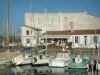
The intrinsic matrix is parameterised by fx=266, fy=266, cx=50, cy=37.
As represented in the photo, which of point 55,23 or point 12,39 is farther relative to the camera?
point 12,39

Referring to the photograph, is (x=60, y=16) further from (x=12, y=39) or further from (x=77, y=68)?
(x=77, y=68)

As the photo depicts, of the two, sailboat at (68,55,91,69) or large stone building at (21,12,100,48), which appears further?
large stone building at (21,12,100,48)

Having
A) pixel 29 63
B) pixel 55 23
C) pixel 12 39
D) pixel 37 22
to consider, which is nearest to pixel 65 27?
pixel 55 23

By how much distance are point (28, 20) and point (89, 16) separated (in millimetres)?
17365

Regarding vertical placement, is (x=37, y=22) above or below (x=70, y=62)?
above

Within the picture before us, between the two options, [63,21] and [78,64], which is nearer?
[78,64]

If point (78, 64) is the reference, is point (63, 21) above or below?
above

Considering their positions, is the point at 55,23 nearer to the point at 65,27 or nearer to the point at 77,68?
the point at 65,27

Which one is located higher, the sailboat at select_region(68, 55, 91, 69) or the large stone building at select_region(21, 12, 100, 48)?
the large stone building at select_region(21, 12, 100, 48)

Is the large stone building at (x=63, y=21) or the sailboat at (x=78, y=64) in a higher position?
the large stone building at (x=63, y=21)

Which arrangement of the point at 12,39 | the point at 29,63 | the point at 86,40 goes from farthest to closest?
the point at 12,39 < the point at 86,40 < the point at 29,63

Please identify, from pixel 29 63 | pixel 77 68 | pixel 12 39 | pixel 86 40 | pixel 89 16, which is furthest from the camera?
pixel 12 39

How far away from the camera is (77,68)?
111ft

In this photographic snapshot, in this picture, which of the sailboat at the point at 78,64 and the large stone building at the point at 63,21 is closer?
the sailboat at the point at 78,64
